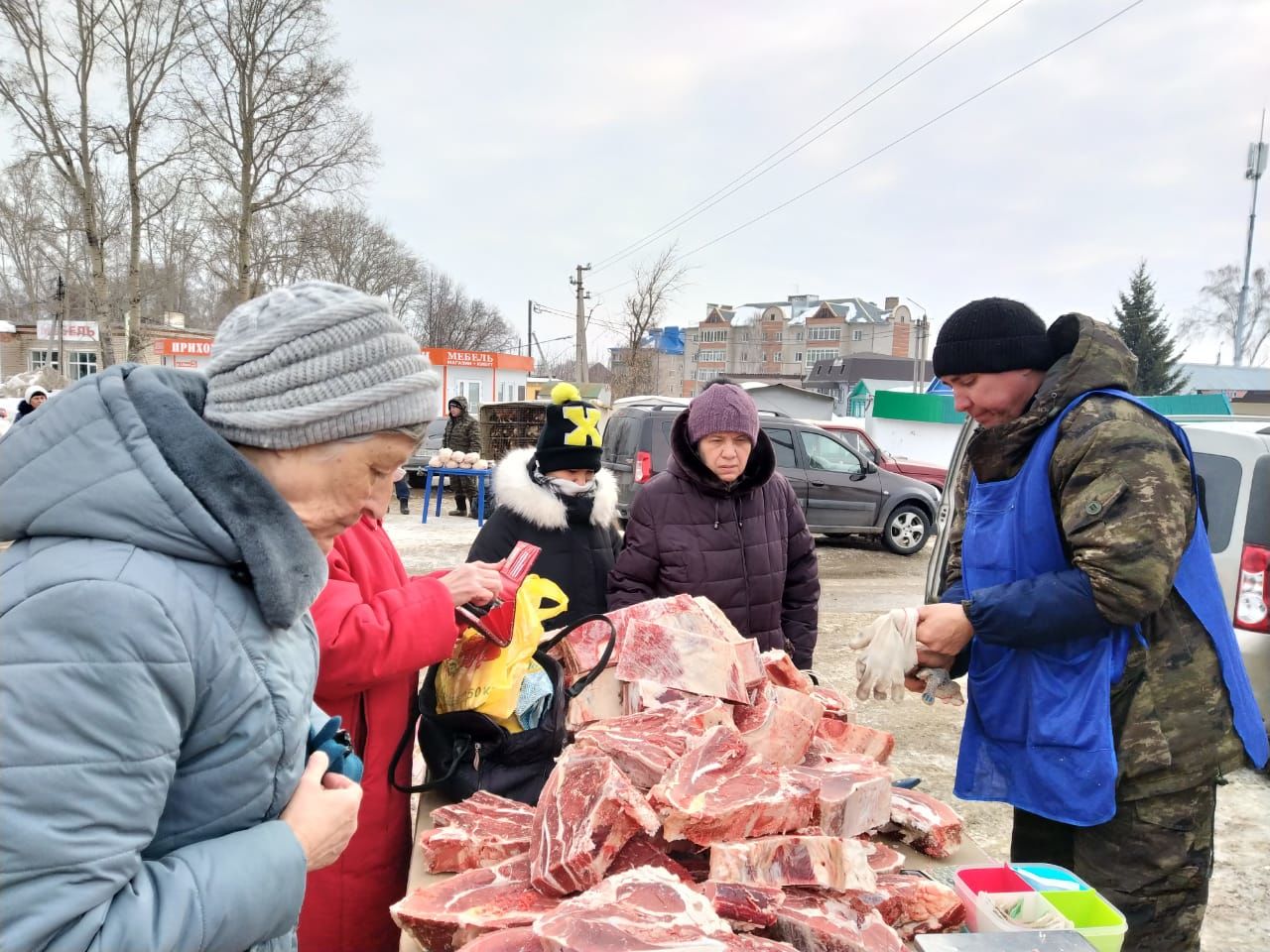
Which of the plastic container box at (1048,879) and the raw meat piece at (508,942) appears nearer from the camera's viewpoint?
the raw meat piece at (508,942)

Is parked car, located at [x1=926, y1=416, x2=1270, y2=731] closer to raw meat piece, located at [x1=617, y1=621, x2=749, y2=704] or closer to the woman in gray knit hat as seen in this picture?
raw meat piece, located at [x1=617, y1=621, x2=749, y2=704]

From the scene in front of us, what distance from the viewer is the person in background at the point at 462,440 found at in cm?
1452

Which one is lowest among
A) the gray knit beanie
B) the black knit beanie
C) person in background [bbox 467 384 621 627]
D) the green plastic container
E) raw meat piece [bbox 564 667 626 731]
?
the green plastic container

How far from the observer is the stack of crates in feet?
53.0

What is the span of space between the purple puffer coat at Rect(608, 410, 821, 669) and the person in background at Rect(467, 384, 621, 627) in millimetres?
144

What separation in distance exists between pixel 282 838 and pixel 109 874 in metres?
0.24

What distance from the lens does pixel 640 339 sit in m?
37.0

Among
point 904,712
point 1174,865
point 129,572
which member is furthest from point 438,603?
point 904,712

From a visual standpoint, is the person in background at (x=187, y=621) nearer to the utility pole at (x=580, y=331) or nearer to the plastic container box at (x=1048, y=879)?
the plastic container box at (x=1048, y=879)

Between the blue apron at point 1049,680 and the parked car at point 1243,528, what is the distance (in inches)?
92.2

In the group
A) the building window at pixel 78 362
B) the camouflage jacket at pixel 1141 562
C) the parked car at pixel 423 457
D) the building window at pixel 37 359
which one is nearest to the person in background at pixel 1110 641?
the camouflage jacket at pixel 1141 562

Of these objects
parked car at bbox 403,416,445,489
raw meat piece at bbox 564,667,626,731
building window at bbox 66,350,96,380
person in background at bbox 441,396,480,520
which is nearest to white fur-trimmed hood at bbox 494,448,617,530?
raw meat piece at bbox 564,667,626,731

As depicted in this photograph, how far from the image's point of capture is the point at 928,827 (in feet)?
6.53

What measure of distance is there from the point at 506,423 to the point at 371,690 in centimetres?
1439
